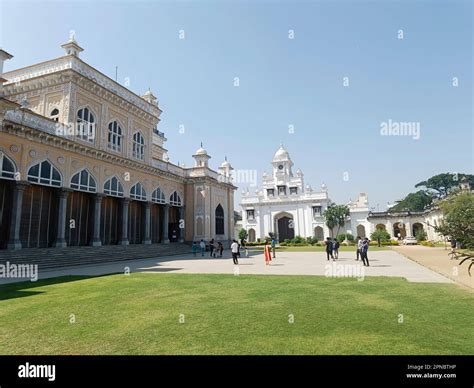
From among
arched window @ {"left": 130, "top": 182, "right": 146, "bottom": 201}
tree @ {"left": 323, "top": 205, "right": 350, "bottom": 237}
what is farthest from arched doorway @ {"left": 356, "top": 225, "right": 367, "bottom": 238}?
arched window @ {"left": 130, "top": 182, "right": 146, "bottom": 201}

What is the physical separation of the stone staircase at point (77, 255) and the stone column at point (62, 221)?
2.31 feet

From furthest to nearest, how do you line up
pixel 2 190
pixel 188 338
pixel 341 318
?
pixel 2 190 → pixel 341 318 → pixel 188 338

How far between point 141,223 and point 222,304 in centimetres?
2408

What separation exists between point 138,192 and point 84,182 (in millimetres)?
6187

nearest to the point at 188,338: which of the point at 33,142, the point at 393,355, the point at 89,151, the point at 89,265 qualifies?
the point at 393,355

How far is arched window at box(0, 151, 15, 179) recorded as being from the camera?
648 inches

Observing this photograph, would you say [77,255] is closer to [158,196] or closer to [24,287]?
[24,287]

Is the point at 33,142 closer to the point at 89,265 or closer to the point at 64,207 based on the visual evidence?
the point at 64,207

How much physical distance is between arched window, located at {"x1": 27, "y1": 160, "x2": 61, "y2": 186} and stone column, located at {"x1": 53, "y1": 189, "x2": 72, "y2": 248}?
77cm

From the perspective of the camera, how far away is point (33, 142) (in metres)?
18.1

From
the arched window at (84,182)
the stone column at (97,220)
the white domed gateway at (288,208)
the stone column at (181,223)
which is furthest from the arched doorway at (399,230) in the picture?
the arched window at (84,182)

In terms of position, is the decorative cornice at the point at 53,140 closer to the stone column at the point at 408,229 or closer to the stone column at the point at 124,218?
the stone column at the point at 124,218

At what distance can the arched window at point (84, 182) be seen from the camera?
21031 millimetres
